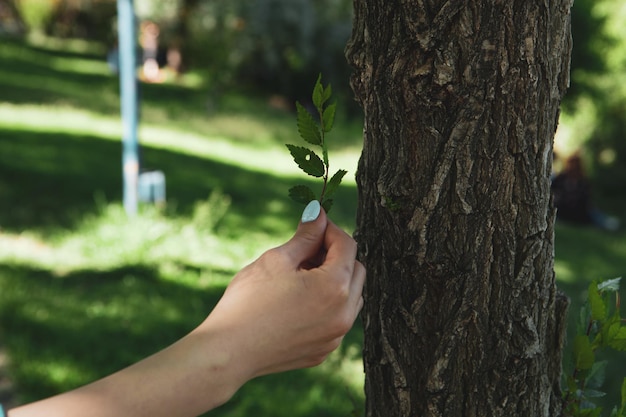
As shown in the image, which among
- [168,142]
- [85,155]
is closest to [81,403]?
[85,155]

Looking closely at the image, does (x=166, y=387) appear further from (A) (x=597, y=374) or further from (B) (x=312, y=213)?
(A) (x=597, y=374)

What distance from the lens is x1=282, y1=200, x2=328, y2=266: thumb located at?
1.31 m

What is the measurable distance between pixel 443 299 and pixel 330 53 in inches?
615

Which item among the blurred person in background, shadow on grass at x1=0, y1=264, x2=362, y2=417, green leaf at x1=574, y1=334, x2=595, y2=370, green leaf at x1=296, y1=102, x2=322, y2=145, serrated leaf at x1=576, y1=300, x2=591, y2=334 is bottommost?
green leaf at x1=574, y1=334, x2=595, y2=370

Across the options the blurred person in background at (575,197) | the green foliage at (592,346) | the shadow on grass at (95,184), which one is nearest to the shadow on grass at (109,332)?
the shadow on grass at (95,184)

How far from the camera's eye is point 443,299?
1.57 metres

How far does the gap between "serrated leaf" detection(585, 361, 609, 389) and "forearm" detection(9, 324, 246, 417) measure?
33.6 inches

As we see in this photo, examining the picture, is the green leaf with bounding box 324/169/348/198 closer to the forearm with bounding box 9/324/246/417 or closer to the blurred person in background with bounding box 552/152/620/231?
the forearm with bounding box 9/324/246/417

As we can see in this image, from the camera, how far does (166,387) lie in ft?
3.90

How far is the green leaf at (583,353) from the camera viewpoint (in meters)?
1.66

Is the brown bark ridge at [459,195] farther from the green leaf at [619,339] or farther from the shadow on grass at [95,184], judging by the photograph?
the shadow on grass at [95,184]

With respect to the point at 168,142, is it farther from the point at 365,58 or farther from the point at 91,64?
the point at 91,64

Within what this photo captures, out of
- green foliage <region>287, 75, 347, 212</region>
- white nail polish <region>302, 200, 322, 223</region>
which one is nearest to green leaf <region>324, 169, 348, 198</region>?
green foliage <region>287, 75, 347, 212</region>

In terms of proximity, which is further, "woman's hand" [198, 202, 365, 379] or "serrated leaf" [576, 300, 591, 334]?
"serrated leaf" [576, 300, 591, 334]
